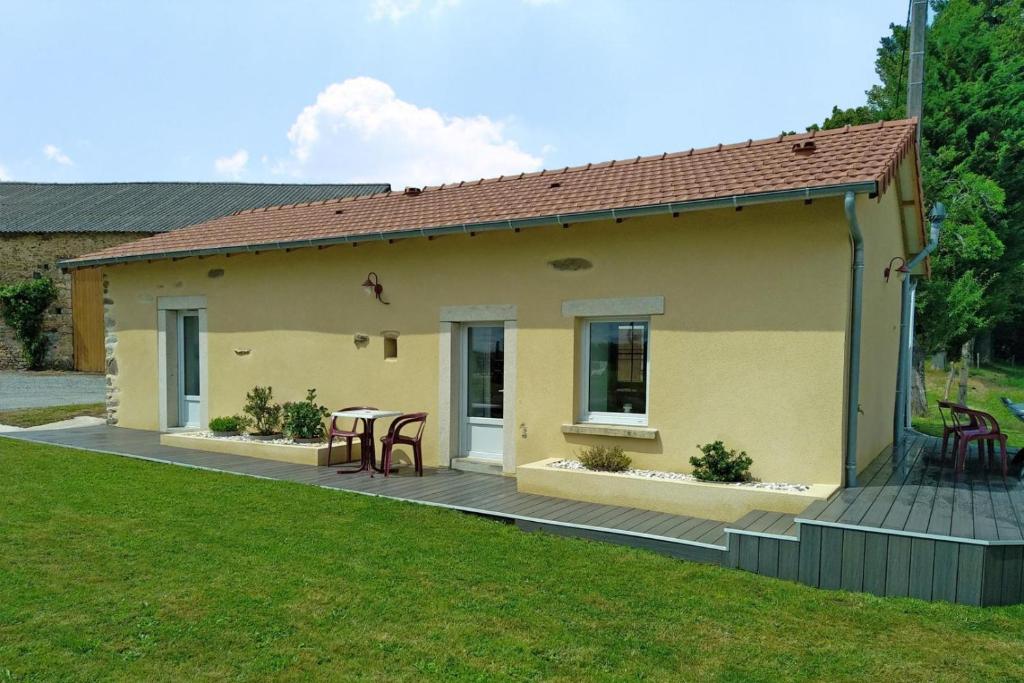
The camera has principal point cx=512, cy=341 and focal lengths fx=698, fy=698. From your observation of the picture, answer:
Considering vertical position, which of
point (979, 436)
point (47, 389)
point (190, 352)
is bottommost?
point (47, 389)

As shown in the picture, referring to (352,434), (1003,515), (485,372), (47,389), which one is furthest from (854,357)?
(47,389)

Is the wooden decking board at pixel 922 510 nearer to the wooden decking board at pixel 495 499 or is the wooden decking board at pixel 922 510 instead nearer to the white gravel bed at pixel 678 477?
the white gravel bed at pixel 678 477

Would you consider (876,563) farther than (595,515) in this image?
No

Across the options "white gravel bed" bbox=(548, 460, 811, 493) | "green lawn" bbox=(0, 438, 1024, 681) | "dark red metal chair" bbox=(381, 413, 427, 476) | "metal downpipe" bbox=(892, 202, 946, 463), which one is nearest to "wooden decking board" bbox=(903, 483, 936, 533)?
"green lawn" bbox=(0, 438, 1024, 681)

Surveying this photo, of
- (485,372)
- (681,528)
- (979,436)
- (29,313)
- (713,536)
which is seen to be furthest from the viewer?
(29,313)

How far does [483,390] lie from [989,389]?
2804 cm

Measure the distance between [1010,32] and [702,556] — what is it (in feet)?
79.5

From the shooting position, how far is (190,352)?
36.9 feet

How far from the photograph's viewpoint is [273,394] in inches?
394

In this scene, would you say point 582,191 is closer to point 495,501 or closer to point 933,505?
point 495,501

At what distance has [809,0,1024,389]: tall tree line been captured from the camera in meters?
18.5

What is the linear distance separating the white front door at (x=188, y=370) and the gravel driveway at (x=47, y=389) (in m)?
5.57

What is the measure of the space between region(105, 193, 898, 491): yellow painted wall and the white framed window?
197 mm

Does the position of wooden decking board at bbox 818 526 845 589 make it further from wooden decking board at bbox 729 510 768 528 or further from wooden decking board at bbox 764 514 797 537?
wooden decking board at bbox 729 510 768 528
